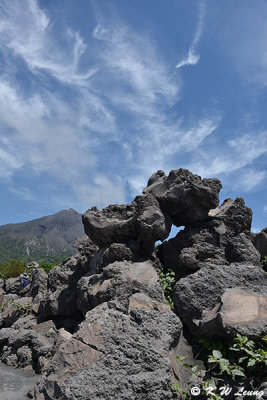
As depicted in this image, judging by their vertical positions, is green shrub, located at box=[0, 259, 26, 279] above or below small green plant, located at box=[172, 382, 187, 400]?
above

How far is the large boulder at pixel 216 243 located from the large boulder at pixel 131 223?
2.12 feet

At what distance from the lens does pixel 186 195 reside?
8.21m

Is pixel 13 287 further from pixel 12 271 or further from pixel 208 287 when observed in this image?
pixel 208 287

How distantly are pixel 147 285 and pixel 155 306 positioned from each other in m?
0.99

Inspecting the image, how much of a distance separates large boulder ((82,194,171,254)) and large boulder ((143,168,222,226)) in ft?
1.39

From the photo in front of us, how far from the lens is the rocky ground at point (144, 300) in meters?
4.55

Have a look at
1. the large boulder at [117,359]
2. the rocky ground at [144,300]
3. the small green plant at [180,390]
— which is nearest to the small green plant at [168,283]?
the rocky ground at [144,300]

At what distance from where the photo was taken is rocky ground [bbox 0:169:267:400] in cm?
455

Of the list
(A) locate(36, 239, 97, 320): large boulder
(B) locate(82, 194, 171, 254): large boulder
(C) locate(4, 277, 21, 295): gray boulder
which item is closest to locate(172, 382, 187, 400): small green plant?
(B) locate(82, 194, 171, 254): large boulder

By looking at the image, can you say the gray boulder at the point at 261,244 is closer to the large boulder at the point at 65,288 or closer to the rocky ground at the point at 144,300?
the rocky ground at the point at 144,300

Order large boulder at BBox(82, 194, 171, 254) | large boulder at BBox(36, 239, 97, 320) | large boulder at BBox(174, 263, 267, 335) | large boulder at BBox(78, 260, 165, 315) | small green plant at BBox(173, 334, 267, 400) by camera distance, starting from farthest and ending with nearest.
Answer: large boulder at BBox(36, 239, 97, 320)
large boulder at BBox(82, 194, 171, 254)
large boulder at BBox(78, 260, 165, 315)
large boulder at BBox(174, 263, 267, 335)
small green plant at BBox(173, 334, 267, 400)

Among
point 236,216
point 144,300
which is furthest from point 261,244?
point 144,300

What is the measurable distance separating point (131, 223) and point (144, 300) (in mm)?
2623

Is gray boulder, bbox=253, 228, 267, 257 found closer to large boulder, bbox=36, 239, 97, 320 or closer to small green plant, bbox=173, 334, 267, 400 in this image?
small green plant, bbox=173, 334, 267, 400
